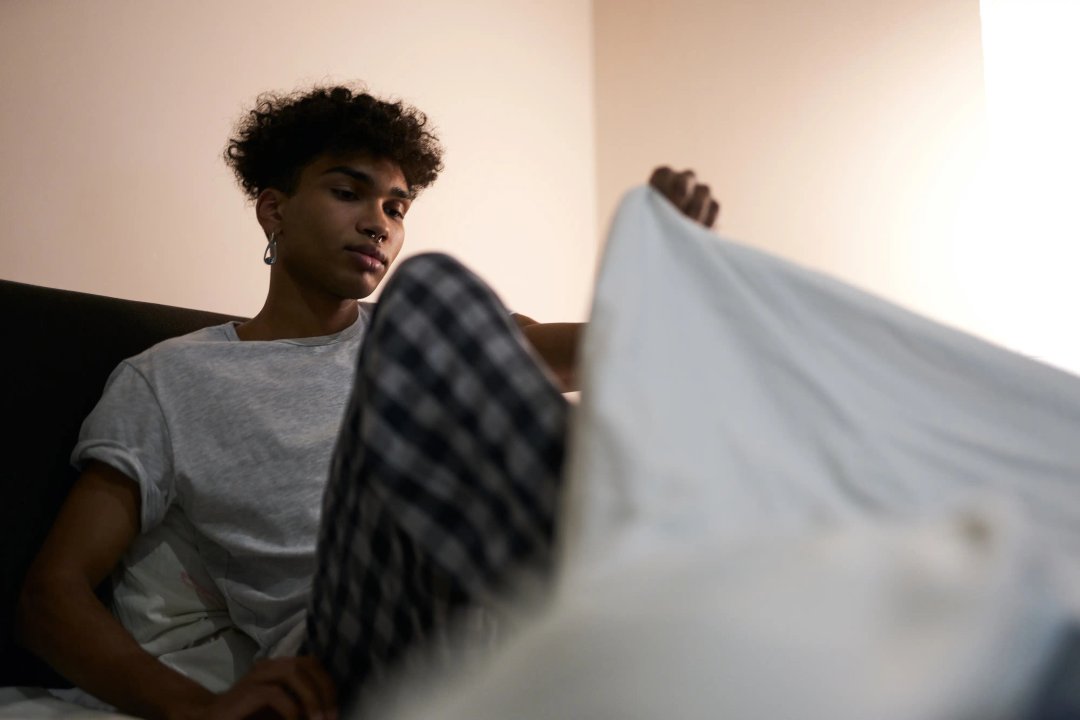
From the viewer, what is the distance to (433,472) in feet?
1.45

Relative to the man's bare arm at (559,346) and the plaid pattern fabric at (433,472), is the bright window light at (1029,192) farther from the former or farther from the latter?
the plaid pattern fabric at (433,472)

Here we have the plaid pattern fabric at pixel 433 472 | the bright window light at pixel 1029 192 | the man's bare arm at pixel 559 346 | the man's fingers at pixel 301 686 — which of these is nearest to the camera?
the plaid pattern fabric at pixel 433 472

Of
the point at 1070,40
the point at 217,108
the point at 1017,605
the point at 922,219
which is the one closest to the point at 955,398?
the point at 1017,605

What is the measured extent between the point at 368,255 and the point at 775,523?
0.79 metres

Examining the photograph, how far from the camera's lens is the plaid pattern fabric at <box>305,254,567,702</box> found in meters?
0.39

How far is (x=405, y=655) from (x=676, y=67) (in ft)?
6.83

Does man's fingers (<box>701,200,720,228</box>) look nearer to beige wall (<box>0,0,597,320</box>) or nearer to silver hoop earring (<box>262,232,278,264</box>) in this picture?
silver hoop earring (<box>262,232,278,264</box>)

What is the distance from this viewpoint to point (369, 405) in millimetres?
462

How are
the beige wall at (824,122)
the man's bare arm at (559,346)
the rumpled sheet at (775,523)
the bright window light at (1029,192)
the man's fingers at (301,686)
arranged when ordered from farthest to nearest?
the beige wall at (824,122) → the bright window light at (1029,192) → the man's bare arm at (559,346) → the man's fingers at (301,686) → the rumpled sheet at (775,523)

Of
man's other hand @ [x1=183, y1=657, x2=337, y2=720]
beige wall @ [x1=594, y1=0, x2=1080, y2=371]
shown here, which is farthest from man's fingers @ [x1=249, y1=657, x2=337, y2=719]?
beige wall @ [x1=594, y1=0, x2=1080, y2=371]

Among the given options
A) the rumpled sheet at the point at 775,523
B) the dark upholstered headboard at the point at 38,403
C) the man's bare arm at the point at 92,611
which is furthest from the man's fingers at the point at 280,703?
the dark upholstered headboard at the point at 38,403

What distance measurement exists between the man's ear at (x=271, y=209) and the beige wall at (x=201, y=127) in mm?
271

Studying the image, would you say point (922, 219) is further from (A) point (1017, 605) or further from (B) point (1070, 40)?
(A) point (1017, 605)

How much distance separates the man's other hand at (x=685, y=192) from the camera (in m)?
0.66
